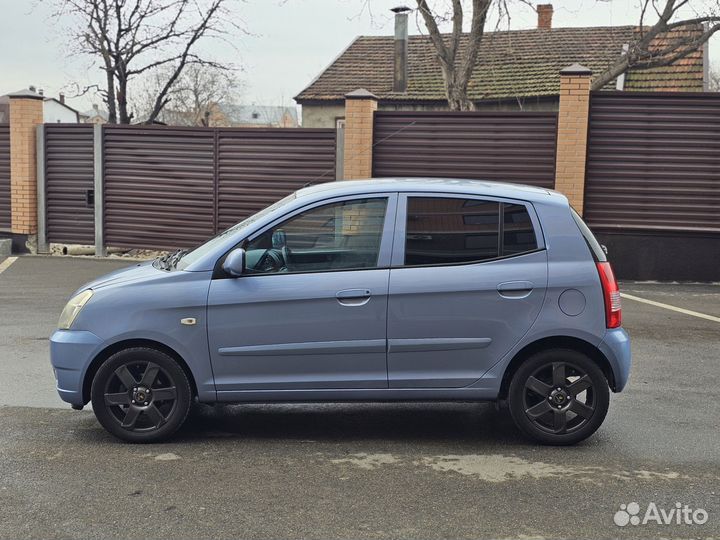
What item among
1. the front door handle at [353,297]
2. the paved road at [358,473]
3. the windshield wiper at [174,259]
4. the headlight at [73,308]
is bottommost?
the paved road at [358,473]

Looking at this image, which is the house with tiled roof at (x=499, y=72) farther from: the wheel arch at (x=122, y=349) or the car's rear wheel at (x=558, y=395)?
the wheel arch at (x=122, y=349)

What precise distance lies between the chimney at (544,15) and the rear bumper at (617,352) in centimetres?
2711

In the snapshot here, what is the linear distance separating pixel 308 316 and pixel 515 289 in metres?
1.32

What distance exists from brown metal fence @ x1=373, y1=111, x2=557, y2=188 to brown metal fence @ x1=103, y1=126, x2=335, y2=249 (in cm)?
108

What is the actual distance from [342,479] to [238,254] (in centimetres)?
153

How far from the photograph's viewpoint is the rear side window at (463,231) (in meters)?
5.30

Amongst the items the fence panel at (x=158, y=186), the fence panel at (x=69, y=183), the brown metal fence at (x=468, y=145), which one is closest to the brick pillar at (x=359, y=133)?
the brown metal fence at (x=468, y=145)

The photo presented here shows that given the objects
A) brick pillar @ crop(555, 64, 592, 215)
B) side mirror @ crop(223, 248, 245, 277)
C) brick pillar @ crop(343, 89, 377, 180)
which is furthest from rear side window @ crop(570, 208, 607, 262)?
brick pillar @ crop(343, 89, 377, 180)

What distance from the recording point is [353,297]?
A: 5.19 meters

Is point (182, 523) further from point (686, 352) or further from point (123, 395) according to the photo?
point (686, 352)

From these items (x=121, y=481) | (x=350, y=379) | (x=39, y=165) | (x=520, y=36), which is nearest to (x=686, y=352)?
(x=350, y=379)

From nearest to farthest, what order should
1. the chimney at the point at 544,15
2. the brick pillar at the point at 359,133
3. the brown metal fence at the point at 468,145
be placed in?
the brown metal fence at the point at 468,145 < the brick pillar at the point at 359,133 < the chimney at the point at 544,15

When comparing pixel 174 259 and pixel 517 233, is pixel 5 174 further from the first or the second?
pixel 517 233

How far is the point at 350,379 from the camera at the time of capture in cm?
529
